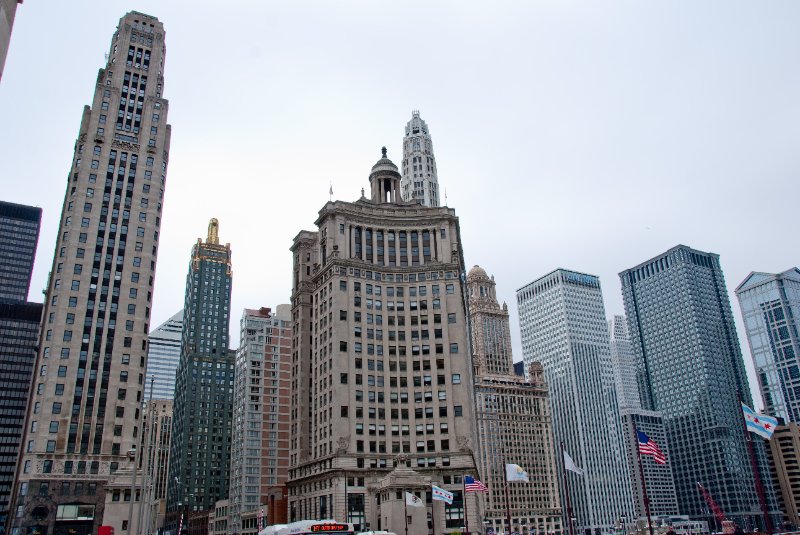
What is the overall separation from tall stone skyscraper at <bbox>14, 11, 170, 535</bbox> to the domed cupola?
42610mm

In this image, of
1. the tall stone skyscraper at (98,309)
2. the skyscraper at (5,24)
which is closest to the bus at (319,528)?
the skyscraper at (5,24)

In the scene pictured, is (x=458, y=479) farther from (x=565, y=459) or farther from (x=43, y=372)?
(x=43, y=372)

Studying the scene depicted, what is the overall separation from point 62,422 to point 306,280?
5393 cm

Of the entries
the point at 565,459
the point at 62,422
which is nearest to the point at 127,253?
the point at 62,422

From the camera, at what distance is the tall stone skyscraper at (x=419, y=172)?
186750mm

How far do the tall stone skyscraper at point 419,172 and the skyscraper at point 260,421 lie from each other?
48281 mm

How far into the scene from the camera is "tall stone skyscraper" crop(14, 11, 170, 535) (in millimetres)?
96188

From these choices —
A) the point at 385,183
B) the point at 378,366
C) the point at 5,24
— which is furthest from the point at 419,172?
the point at 5,24

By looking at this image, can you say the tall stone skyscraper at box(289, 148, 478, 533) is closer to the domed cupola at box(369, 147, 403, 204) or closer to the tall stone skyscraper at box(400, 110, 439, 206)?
the domed cupola at box(369, 147, 403, 204)

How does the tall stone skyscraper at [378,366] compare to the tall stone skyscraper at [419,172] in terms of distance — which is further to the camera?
the tall stone skyscraper at [419,172]

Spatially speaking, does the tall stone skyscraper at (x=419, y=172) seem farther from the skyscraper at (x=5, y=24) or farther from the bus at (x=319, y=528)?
the skyscraper at (x=5, y=24)

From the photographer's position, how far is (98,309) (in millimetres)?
108500

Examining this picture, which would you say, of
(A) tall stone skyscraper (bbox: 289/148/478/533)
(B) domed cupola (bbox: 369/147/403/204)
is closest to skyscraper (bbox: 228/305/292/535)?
(A) tall stone skyscraper (bbox: 289/148/478/533)

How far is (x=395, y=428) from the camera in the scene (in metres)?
114
